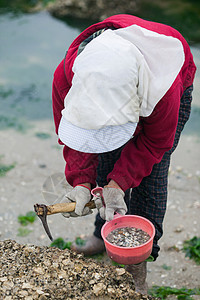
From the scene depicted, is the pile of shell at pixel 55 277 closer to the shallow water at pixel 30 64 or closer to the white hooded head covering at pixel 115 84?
the white hooded head covering at pixel 115 84

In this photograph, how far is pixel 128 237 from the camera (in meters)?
2.29

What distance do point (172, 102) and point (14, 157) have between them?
2.78 meters

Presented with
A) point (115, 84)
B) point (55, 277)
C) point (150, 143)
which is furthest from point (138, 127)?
point (55, 277)

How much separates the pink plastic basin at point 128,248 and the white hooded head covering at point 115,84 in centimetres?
61

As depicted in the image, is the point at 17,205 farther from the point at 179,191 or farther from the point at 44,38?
the point at 44,38

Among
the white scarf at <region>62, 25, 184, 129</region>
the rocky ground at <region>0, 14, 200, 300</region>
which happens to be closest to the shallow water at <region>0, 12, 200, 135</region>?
the rocky ground at <region>0, 14, 200, 300</region>

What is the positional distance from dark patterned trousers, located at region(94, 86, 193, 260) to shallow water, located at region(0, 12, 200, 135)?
1244mm

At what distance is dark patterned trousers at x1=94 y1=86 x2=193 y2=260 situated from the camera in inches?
96.7

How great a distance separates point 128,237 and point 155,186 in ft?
1.32

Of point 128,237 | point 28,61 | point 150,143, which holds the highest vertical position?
point 150,143

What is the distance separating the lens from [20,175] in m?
4.10

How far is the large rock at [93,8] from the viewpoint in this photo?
851cm

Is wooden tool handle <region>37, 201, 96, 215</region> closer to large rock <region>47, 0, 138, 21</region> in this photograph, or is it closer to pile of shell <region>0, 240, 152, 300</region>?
pile of shell <region>0, 240, 152, 300</region>

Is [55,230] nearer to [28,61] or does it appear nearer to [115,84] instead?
[115,84]
